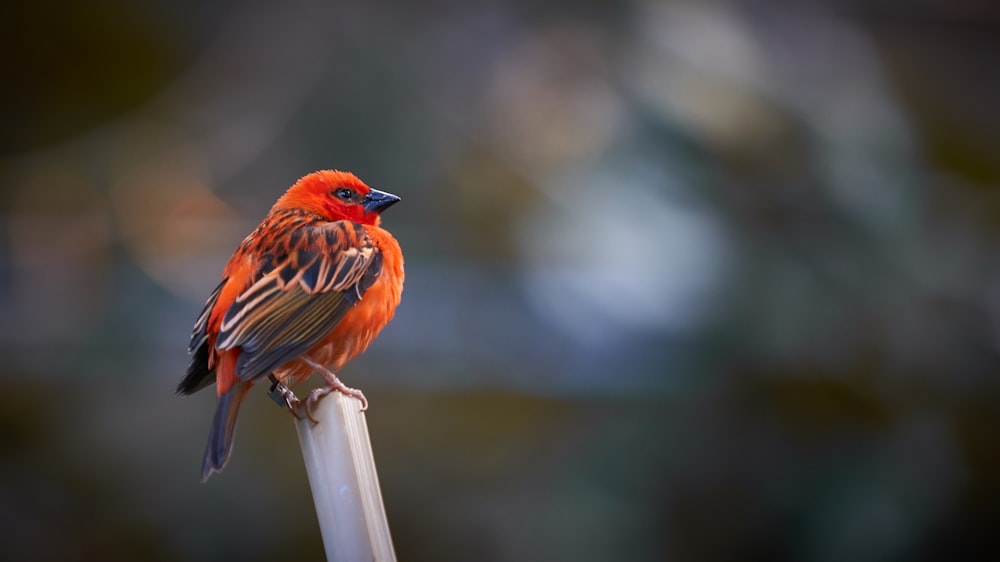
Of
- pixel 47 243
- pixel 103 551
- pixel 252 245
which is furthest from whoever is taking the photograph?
pixel 47 243

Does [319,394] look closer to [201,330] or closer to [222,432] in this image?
[222,432]

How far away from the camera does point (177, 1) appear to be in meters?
7.97

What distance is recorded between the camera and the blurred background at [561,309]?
5992 mm

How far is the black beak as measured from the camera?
3.13 meters

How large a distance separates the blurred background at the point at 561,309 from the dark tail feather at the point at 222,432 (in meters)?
3.43

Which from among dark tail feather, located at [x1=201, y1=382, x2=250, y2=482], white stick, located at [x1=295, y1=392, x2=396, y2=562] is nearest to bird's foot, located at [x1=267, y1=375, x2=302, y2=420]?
dark tail feather, located at [x1=201, y1=382, x2=250, y2=482]

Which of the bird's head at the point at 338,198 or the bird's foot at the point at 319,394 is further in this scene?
the bird's head at the point at 338,198

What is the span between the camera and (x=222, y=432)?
2.35 metres

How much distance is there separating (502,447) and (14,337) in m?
2.87

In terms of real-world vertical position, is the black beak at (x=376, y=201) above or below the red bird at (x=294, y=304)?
above

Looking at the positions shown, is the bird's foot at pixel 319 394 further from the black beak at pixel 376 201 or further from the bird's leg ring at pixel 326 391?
the black beak at pixel 376 201

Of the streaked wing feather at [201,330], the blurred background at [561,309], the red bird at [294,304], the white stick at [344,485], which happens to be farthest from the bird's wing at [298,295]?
the blurred background at [561,309]

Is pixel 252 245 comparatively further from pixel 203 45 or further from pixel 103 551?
pixel 203 45

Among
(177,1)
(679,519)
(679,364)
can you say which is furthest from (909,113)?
(177,1)
